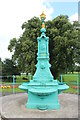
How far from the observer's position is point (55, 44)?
42.9 ft

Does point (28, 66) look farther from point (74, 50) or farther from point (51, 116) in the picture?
point (51, 116)

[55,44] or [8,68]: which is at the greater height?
[55,44]

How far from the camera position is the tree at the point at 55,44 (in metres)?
12.4

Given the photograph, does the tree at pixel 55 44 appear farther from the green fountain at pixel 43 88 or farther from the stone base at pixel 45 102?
the stone base at pixel 45 102

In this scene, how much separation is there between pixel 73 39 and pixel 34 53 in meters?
4.13

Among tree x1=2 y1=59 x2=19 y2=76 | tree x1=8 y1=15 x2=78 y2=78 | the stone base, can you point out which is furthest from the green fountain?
tree x1=2 y1=59 x2=19 y2=76

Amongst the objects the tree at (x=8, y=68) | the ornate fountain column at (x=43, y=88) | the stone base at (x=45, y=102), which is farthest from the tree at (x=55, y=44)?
the stone base at (x=45, y=102)

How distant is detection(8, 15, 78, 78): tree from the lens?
12.4m

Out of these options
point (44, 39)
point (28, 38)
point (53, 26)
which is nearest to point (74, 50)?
point (53, 26)

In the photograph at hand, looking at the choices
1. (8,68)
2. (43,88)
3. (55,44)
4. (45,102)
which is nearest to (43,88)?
(43,88)

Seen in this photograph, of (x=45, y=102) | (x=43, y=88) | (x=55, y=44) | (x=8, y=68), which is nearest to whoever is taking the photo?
(x=43, y=88)

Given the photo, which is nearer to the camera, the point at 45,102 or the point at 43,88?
the point at 43,88

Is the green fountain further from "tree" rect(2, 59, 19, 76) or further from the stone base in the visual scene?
"tree" rect(2, 59, 19, 76)

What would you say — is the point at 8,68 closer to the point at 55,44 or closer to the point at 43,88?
the point at 55,44
